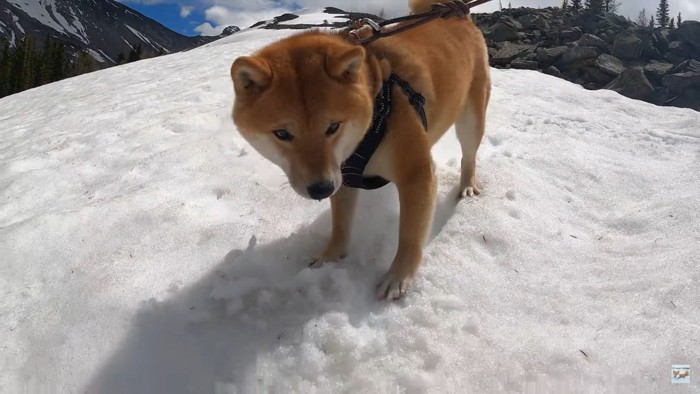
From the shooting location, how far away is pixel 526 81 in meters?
8.98

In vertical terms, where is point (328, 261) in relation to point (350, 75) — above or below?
below

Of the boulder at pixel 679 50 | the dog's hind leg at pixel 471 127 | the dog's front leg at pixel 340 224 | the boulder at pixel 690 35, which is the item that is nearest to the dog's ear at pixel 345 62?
the dog's front leg at pixel 340 224

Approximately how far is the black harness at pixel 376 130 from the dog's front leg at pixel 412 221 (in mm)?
256

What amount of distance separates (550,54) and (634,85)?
488 centimetres

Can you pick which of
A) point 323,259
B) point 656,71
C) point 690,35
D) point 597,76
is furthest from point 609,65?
point 323,259

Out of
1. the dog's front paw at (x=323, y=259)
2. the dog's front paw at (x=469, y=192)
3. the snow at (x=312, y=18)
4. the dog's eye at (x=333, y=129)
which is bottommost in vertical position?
the snow at (x=312, y=18)

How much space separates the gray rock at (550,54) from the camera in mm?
20641

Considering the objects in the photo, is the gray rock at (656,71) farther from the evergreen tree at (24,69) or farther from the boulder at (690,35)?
the evergreen tree at (24,69)

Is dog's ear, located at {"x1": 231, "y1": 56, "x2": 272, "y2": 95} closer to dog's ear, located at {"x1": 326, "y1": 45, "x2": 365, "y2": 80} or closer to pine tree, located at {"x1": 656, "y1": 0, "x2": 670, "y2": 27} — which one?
dog's ear, located at {"x1": 326, "y1": 45, "x2": 365, "y2": 80}

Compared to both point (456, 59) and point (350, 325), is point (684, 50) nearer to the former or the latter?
point (456, 59)

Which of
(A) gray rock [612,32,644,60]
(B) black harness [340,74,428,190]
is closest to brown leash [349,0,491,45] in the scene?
(B) black harness [340,74,428,190]

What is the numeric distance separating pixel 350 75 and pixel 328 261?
1178mm

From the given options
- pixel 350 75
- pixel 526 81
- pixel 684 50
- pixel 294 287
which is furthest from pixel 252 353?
pixel 684 50

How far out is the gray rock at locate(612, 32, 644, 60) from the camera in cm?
2125
